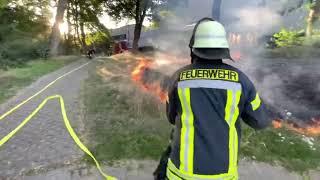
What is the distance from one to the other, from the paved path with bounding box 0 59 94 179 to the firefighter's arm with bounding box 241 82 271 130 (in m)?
3.87

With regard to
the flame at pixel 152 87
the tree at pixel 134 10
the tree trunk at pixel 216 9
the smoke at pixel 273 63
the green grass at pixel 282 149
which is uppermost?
the tree at pixel 134 10

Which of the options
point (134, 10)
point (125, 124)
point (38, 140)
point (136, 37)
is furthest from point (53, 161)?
point (134, 10)

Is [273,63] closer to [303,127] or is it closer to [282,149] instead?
Result: [303,127]

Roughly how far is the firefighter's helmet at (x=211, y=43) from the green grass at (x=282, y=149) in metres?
3.82

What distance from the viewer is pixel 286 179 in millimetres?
5523

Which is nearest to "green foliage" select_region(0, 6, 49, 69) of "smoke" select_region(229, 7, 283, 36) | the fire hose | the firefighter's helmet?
the fire hose

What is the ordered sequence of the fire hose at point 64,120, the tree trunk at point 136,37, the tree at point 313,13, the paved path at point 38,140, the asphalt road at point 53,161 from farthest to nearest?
the tree trunk at point 136,37, the tree at point 313,13, the paved path at point 38,140, the fire hose at point 64,120, the asphalt road at point 53,161

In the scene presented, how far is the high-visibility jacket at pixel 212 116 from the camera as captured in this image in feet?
8.20

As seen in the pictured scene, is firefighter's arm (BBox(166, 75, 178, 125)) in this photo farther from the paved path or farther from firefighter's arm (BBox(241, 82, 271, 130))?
the paved path

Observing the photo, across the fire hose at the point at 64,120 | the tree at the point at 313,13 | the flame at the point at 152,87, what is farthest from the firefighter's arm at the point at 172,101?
the tree at the point at 313,13

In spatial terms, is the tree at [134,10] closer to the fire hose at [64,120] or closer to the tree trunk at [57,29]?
the tree trunk at [57,29]

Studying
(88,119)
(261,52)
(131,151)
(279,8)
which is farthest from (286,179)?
(261,52)

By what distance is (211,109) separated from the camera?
2.49m

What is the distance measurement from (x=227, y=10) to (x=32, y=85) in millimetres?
8234
